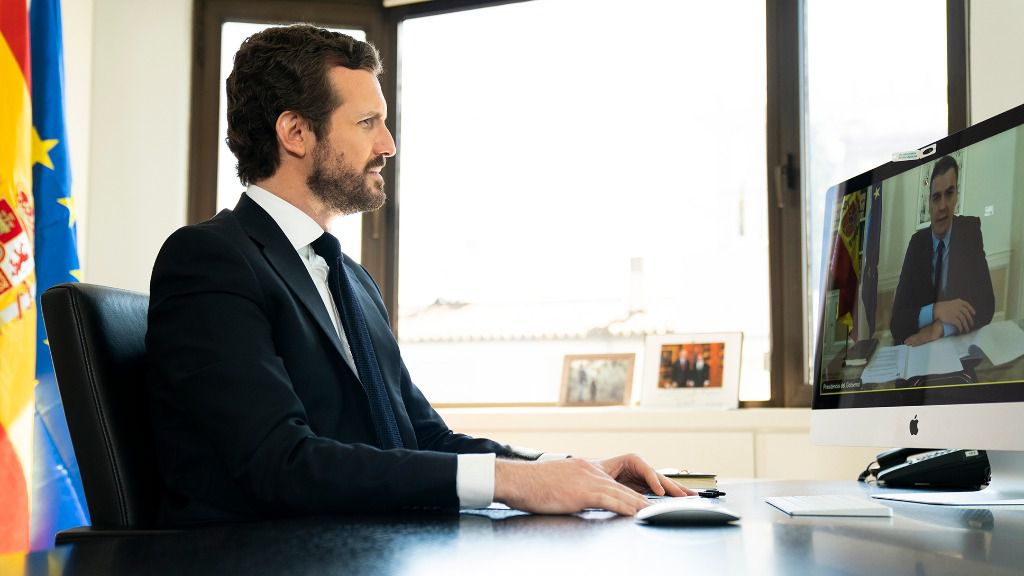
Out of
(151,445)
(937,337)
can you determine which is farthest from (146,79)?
(937,337)

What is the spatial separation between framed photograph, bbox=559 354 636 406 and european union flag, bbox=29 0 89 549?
1582mm

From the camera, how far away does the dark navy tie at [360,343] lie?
1.39m

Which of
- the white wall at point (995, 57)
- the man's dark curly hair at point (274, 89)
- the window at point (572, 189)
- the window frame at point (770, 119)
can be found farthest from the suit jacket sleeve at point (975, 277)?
the window at point (572, 189)

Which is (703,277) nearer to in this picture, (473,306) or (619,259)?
(619,259)

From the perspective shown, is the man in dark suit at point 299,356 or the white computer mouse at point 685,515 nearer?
the white computer mouse at point 685,515

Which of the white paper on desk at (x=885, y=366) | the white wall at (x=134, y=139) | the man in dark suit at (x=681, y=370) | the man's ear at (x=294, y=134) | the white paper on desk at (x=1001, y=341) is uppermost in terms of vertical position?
the white wall at (x=134, y=139)

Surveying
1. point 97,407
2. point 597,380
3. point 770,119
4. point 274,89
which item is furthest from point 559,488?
point 770,119

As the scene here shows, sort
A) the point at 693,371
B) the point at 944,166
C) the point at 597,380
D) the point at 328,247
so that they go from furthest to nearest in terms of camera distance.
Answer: the point at 597,380 → the point at 693,371 → the point at 328,247 → the point at 944,166

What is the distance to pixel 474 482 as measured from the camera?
Result: 43.5 inches

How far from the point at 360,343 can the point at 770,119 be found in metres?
2.19

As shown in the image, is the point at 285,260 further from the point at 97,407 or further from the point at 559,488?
the point at 559,488

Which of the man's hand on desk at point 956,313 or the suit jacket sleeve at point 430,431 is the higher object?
the man's hand on desk at point 956,313

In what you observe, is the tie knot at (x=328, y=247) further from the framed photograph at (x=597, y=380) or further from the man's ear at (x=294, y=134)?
the framed photograph at (x=597, y=380)

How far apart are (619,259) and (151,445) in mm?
2316
